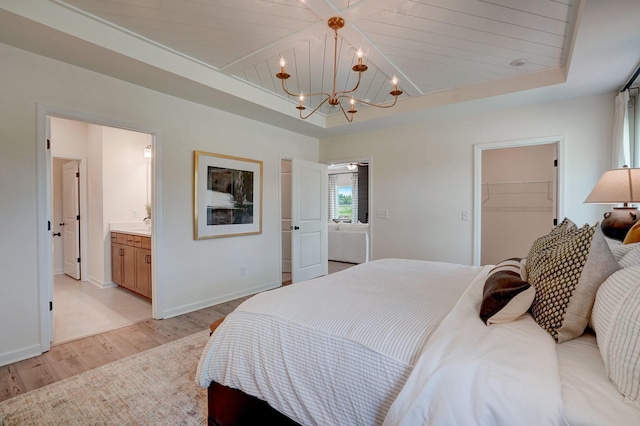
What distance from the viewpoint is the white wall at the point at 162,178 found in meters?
2.33

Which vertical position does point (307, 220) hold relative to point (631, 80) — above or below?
below

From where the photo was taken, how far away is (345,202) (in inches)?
390

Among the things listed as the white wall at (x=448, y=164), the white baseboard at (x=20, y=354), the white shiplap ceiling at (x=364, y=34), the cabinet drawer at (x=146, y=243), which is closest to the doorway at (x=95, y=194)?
the cabinet drawer at (x=146, y=243)

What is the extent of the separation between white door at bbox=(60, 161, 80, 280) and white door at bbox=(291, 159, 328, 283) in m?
3.42

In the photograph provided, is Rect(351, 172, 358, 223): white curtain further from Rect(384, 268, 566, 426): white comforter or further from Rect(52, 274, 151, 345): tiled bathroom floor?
Rect(384, 268, 566, 426): white comforter

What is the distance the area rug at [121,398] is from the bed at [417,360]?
446 mm

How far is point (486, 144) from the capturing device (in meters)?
3.75

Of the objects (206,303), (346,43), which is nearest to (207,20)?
(346,43)

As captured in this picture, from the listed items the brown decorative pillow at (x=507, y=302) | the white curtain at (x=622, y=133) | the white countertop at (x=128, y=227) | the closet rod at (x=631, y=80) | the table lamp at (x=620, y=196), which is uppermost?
the closet rod at (x=631, y=80)

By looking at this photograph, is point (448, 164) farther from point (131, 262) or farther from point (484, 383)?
point (131, 262)

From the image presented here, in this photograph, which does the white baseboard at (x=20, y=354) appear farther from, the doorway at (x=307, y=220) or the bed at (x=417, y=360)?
the doorway at (x=307, y=220)

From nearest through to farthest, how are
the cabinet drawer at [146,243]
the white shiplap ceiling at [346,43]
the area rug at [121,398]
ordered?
the area rug at [121,398] < the white shiplap ceiling at [346,43] < the cabinet drawer at [146,243]

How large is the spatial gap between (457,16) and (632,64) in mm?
1587

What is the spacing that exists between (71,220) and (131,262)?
6.32 feet
